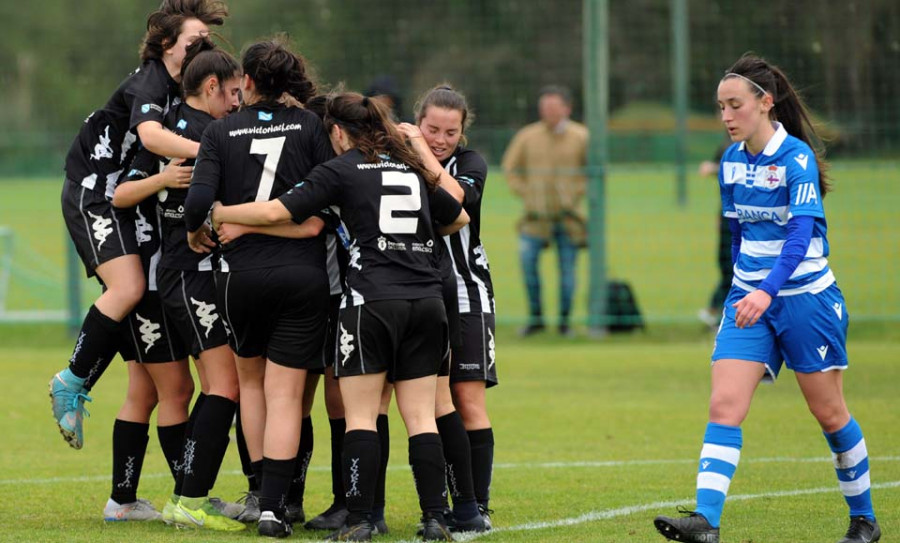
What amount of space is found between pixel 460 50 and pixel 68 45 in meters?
5.00

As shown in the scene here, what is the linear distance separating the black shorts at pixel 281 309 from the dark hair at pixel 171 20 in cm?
126

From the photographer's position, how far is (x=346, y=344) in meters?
5.74

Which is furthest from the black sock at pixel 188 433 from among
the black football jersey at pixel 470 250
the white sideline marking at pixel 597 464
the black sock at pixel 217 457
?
the white sideline marking at pixel 597 464

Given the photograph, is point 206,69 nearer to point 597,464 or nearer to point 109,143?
point 109,143

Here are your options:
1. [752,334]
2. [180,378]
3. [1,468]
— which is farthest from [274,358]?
[1,468]

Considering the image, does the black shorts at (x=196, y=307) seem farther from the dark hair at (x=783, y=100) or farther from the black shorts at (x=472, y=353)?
the dark hair at (x=783, y=100)

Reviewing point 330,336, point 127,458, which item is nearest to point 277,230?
point 330,336

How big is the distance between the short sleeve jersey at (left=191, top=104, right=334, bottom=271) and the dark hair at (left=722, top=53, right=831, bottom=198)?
1.85 m

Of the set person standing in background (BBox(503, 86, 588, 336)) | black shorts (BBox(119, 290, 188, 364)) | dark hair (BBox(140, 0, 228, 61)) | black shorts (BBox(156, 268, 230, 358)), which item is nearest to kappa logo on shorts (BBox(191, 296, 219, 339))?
black shorts (BBox(156, 268, 230, 358))

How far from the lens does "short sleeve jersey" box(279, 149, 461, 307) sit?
5715mm

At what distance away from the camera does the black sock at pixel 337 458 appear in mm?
6375

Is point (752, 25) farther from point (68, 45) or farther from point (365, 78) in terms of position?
point (68, 45)

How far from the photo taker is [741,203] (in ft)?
18.7

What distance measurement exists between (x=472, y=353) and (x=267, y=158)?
1357 millimetres
